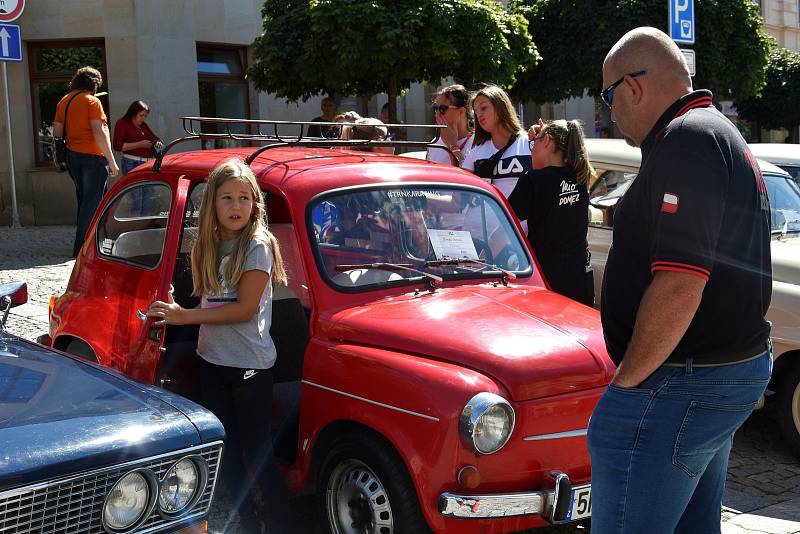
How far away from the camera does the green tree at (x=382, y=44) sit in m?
12.7

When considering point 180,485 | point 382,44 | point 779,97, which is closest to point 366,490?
point 180,485

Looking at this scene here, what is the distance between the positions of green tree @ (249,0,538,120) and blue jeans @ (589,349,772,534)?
10.4m

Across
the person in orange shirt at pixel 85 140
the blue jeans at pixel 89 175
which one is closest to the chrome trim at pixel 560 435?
the person in orange shirt at pixel 85 140

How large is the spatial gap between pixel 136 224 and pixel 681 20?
7.49 metres

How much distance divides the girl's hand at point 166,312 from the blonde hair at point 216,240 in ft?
0.39

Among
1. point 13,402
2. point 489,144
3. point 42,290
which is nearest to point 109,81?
point 42,290

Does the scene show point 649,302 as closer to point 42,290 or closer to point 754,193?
point 754,193

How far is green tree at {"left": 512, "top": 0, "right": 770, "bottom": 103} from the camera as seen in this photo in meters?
18.7

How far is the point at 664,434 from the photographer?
8.56 ft

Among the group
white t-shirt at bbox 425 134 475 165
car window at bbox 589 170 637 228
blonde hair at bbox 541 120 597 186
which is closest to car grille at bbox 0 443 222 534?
blonde hair at bbox 541 120 597 186

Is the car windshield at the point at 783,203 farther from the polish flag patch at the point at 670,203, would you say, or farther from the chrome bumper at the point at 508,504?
the polish flag patch at the point at 670,203

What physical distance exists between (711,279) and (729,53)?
708 inches

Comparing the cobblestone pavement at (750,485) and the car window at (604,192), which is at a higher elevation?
the car window at (604,192)

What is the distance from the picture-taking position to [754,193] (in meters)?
2.58
